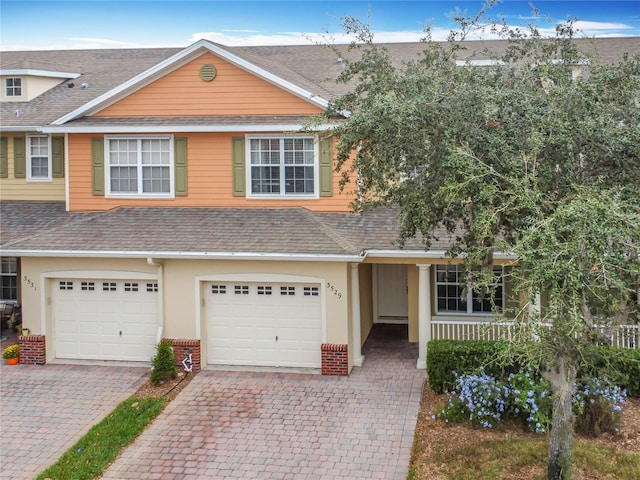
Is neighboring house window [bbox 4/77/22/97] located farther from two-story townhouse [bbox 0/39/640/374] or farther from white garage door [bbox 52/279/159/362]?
white garage door [bbox 52/279/159/362]

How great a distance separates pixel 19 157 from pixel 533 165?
14675 mm

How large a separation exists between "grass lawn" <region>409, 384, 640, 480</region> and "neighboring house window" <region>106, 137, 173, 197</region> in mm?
8722

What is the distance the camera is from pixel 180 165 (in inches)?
616

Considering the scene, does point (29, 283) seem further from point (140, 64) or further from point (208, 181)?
point (140, 64)

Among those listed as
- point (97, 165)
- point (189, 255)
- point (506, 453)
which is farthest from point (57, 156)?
point (506, 453)

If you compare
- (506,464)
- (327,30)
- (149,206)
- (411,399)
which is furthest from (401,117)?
(149,206)

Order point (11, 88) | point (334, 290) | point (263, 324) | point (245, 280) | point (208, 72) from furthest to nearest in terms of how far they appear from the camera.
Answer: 1. point (11, 88)
2. point (208, 72)
3. point (263, 324)
4. point (245, 280)
5. point (334, 290)

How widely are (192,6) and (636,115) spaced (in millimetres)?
13977

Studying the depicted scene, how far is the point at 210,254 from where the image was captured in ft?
44.1

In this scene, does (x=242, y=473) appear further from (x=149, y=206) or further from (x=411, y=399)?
(x=149, y=206)

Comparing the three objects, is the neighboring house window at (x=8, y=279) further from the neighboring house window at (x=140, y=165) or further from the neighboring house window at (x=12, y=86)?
the neighboring house window at (x=12, y=86)

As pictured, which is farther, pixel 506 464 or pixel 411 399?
pixel 411 399

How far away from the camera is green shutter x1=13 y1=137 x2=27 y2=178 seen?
17547 mm

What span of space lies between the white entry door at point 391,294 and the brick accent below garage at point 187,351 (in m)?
5.60
